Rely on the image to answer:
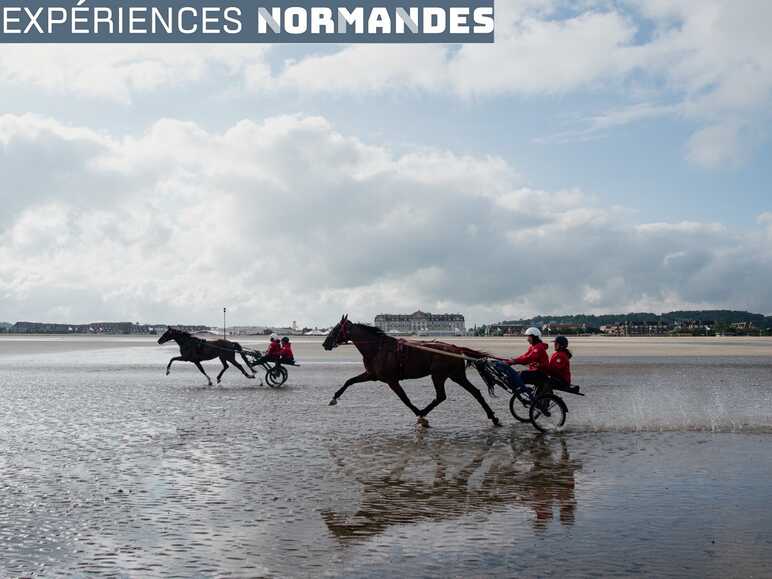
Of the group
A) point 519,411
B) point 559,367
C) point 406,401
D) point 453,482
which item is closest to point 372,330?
point 406,401

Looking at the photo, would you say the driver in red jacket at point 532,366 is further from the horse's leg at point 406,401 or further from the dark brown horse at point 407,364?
the horse's leg at point 406,401

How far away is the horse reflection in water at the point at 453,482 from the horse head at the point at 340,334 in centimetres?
373

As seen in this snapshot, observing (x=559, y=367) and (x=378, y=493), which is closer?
(x=378, y=493)

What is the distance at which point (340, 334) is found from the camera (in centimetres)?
1695

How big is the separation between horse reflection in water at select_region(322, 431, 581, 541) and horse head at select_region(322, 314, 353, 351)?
373 centimetres

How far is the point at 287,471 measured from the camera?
1052 centimetres

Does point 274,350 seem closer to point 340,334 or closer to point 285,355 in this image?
point 285,355

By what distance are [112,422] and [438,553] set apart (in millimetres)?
10532

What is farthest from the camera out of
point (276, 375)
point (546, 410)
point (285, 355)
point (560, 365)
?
point (285, 355)

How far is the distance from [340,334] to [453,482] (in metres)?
7.33

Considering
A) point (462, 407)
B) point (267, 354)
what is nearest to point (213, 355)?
point (267, 354)

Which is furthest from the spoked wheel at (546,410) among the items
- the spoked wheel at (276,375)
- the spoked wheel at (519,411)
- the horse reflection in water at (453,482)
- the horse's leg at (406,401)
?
the spoked wheel at (276,375)

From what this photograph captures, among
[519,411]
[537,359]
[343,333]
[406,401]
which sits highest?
[343,333]

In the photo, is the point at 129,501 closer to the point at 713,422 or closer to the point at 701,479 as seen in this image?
the point at 701,479
